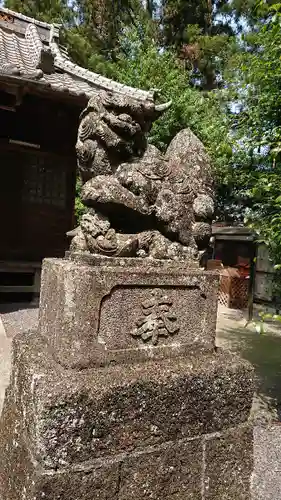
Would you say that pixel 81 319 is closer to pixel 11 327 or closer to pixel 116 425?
pixel 116 425

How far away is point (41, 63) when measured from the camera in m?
5.21

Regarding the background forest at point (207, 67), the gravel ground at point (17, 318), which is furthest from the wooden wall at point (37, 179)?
the background forest at point (207, 67)

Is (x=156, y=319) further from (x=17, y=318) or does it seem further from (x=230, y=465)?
(x=17, y=318)

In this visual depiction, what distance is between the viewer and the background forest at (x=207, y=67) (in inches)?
135

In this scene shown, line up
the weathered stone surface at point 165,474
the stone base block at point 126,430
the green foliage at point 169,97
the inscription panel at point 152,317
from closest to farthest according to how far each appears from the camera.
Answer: the stone base block at point 126,430, the weathered stone surface at point 165,474, the inscription panel at point 152,317, the green foliage at point 169,97

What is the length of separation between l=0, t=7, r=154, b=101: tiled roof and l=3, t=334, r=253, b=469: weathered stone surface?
386 cm

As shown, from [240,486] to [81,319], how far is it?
1.33 meters

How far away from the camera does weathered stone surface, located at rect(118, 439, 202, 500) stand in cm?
170

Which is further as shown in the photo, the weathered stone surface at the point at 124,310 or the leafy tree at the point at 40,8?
the leafy tree at the point at 40,8

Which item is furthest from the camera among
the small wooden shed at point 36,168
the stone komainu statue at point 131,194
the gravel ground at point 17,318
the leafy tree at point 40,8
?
the leafy tree at point 40,8

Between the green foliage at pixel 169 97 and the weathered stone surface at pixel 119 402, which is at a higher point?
the green foliage at pixel 169 97

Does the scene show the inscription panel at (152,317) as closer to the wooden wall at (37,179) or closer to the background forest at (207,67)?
the background forest at (207,67)

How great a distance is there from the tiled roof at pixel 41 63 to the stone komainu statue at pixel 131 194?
9.51 feet

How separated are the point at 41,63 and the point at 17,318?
3.89 metres
